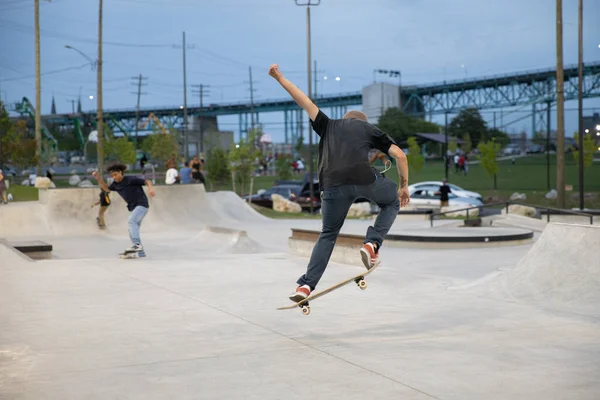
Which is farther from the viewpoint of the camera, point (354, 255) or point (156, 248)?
point (156, 248)

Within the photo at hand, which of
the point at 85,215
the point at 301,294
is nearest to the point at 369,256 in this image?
the point at 301,294

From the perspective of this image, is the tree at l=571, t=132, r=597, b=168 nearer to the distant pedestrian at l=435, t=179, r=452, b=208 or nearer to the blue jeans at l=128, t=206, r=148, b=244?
the distant pedestrian at l=435, t=179, r=452, b=208

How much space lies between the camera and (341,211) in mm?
6953

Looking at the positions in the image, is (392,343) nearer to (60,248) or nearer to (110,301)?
(110,301)

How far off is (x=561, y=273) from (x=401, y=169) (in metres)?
2.93

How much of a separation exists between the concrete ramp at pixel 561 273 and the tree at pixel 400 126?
66901 mm

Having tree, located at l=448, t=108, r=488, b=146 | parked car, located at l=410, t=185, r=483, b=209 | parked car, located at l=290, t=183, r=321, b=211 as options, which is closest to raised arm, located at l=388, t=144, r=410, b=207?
parked car, located at l=410, t=185, r=483, b=209

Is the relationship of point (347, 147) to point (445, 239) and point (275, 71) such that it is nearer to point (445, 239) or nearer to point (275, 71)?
point (275, 71)

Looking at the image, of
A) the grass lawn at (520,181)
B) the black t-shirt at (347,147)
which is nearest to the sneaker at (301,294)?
the black t-shirt at (347,147)

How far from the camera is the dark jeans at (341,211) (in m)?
6.91

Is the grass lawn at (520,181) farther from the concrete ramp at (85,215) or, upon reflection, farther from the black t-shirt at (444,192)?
the concrete ramp at (85,215)

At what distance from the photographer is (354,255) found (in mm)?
13203

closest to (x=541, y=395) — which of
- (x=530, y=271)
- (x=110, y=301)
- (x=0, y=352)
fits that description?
(x=0, y=352)

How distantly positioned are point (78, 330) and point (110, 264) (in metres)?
6.12
